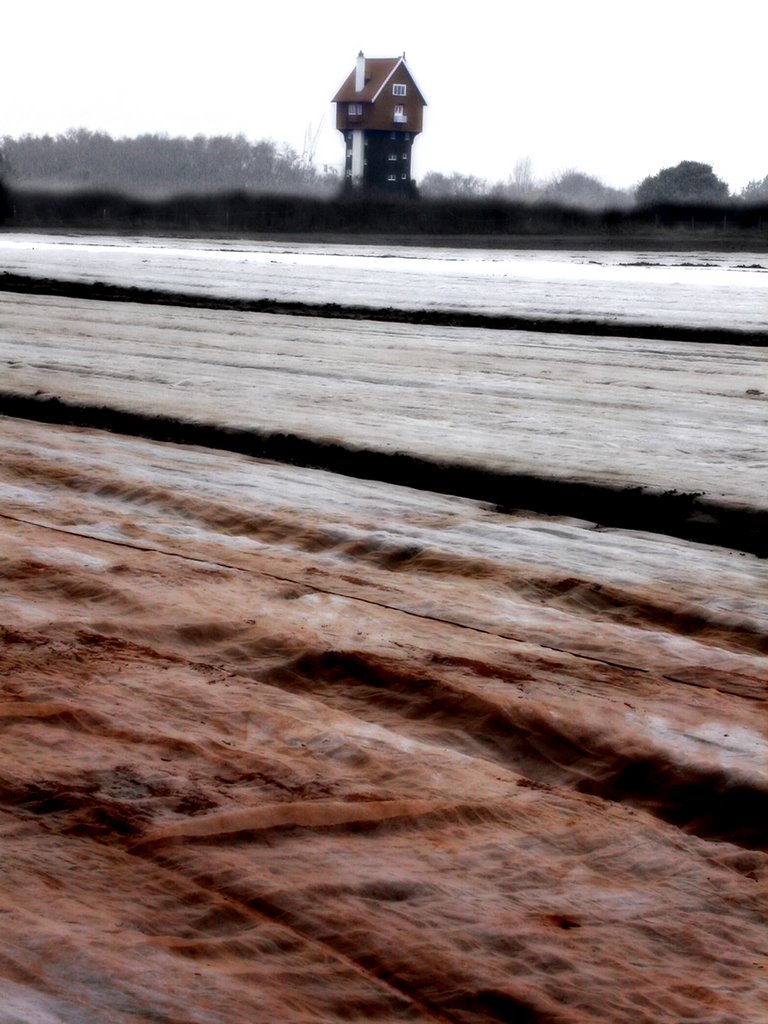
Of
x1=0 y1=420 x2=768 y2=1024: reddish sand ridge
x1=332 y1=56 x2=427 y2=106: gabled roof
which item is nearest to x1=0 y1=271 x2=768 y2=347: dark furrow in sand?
x1=0 y1=420 x2=768 y2=1024: reddish sand ridge

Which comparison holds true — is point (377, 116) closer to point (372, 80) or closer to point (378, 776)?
point (372, 80)

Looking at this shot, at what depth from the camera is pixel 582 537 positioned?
3.71 ft

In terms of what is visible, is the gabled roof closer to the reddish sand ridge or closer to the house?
the house

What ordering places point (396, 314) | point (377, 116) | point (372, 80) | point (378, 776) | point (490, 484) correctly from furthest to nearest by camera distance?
point (372, 80) < point (377, 116) < point (396, 314) < point (490, 484) < point (378, 776)

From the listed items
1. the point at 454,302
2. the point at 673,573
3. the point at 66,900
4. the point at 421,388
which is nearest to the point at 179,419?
the point at 421,388

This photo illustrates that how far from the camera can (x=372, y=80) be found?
47062 millimetres

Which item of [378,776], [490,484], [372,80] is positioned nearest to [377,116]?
[372,80]

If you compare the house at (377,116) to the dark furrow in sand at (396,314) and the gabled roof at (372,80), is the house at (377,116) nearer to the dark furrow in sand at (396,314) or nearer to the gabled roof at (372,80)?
the gabled roof at (372,80)

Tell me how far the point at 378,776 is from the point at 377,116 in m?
48.4

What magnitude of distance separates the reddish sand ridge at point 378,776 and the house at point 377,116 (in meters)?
45.9

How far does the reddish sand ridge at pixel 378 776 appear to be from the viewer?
0.48 meters

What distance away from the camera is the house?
46.2 m

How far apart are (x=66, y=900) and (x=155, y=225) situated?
44.6 ft

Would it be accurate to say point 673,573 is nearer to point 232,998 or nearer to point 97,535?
point 97,535
